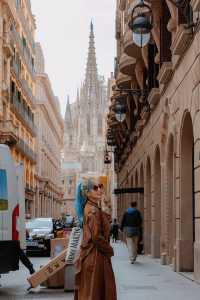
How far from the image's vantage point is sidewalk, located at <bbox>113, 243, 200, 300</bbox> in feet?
39.6

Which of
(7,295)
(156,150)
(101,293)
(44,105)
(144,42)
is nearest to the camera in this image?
(101,293)

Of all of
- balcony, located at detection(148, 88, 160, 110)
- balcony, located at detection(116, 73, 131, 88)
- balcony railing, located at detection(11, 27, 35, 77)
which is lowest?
balcony, located at detection(148, 88, 160, 110)

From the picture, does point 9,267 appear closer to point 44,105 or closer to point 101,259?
point 101,259

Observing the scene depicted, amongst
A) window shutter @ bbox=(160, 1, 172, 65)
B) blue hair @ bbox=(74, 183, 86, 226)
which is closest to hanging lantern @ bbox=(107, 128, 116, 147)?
window shutter @ bbox=(160, 1, 172, 65)

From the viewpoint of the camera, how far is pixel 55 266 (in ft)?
42.8

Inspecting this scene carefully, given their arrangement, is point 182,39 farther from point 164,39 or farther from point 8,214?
point 164,39

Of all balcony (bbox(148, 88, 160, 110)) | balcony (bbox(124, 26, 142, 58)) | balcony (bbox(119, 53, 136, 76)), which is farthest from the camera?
balcony (bbox(119, 53, 136, 76))

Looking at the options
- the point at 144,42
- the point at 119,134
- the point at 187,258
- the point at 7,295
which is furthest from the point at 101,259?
the point at 119,134

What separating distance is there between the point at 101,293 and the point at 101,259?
0.39 metres

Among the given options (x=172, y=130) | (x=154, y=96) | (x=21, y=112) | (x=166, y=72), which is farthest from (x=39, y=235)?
(x=21, y=112)

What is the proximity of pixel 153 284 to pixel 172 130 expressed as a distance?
5.33 metres

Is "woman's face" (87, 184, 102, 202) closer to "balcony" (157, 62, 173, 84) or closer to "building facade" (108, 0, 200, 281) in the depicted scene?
"building facade" (108, 0, 200, 281)

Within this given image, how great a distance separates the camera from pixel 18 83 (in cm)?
5541

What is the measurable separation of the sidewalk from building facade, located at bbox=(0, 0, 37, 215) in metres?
29.3
